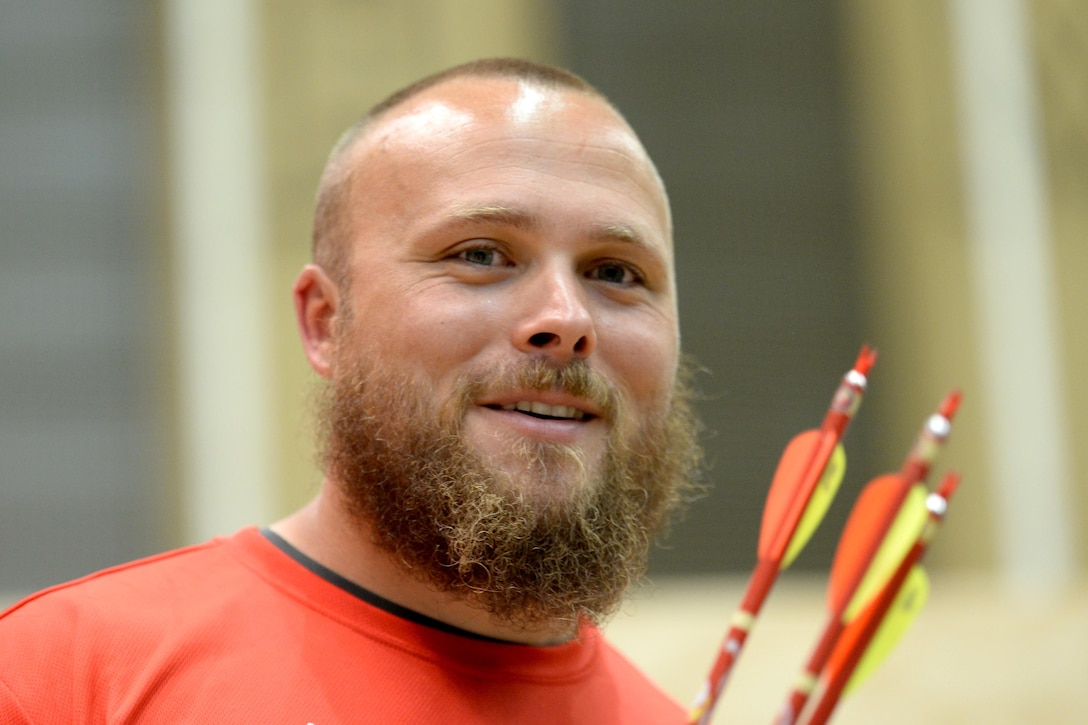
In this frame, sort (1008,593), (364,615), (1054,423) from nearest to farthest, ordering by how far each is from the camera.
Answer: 1. (364,615)
2. (1008,593)
3. (1054,423)

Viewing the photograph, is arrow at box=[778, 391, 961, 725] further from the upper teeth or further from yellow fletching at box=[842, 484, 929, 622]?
the upper teeth

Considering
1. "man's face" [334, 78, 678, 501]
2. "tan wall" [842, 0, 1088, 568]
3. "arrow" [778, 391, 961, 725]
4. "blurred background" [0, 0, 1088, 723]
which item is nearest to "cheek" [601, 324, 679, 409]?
"man's face" [334, 78, 678, 501]

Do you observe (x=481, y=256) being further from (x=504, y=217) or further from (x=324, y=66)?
(x=324, y=66)

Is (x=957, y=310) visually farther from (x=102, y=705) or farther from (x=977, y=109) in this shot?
(x=102, y=705)

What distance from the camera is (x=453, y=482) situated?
1.50m

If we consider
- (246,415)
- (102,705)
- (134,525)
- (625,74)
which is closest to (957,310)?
(625,74)

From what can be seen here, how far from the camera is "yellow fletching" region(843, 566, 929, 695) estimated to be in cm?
103

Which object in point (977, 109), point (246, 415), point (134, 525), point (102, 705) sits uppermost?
point (977, 109)

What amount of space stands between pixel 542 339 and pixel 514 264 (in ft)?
0.40

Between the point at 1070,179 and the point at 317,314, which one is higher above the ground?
the point at 317,314

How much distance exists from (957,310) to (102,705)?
4.14 meters

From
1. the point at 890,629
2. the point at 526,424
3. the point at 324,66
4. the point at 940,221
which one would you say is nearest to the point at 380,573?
the point at 526,424

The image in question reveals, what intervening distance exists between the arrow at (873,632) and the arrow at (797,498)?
8cm

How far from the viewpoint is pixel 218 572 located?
155 cm
